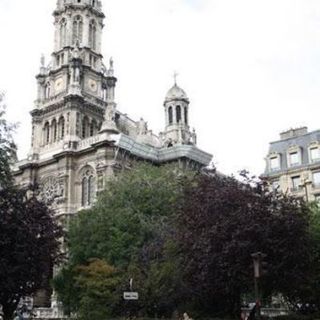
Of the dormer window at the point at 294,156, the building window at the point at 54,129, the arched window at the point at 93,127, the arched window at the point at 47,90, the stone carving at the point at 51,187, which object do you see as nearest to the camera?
the dormer window at the point at 294,156

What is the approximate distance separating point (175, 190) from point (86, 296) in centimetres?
1063

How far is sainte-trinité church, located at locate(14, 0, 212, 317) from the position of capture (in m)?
64.8

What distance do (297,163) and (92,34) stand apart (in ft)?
Result: 107

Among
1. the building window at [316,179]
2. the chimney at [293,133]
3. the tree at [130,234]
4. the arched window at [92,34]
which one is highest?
the arched window at [92,34]

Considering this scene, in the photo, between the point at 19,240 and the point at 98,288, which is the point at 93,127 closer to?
the point at 98,288

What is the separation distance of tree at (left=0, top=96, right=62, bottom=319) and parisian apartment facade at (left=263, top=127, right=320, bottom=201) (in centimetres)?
2801

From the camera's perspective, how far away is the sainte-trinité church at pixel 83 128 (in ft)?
212

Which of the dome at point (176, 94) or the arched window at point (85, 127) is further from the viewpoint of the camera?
the dome at point (176, 94)

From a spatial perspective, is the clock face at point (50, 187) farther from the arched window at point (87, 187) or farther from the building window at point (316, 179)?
the building window at point (316, 179)

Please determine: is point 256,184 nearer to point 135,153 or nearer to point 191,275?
point 191,275

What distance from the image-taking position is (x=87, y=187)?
215ft

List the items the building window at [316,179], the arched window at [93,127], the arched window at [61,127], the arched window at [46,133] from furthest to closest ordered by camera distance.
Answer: the arched window at [46,133] → the arched window at [93,127] → the arched window at [61,127] → the building window at [316,179]

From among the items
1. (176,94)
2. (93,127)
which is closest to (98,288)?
(93,127)

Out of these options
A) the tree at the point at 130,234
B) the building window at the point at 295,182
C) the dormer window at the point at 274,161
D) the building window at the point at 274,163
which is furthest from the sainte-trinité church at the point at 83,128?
the tree at the point at 130,234
